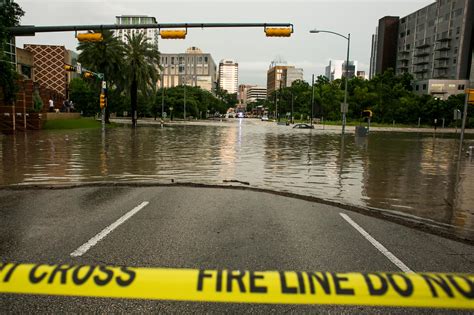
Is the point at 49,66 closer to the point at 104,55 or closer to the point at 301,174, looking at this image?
the point at 104,55

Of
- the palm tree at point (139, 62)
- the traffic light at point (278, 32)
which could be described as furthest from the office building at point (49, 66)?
the traffic light at point (278, 32)

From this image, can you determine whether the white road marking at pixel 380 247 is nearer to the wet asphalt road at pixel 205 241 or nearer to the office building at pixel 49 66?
the wet asphalt road at pixel 205 241

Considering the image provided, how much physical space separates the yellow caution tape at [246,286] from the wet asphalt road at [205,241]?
1.25 meters

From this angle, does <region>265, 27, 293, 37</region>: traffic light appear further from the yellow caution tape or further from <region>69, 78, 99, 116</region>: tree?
<region>69, 78, 99, 116</region>: tree

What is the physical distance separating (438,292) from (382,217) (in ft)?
17.2

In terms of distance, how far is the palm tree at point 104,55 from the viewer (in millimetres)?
46056

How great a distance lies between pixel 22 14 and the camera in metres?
21.2

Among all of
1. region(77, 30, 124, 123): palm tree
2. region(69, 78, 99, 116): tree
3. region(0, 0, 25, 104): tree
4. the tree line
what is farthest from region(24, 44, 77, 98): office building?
region(0, 0, 25, 104): tree

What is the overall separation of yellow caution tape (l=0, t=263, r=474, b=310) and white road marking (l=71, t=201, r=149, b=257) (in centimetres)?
251

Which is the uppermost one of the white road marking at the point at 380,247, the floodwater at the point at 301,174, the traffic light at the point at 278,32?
the traffic light at the point at 278,32

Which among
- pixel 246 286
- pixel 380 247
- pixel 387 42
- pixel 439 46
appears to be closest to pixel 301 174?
pixel 380 247

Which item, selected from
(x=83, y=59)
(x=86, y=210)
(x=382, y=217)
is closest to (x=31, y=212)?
(x=86, y=210)

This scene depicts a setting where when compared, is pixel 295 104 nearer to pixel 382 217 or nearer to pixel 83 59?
pixel 83 59

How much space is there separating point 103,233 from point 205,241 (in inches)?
60.9
